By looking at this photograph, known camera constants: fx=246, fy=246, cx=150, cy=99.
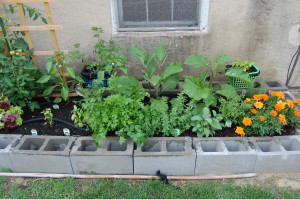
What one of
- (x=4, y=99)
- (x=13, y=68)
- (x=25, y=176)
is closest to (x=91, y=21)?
(x=13, y=68)

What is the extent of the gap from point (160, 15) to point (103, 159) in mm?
1892

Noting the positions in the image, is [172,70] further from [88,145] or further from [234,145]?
[88,145]

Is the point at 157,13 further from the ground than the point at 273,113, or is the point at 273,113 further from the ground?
the point at 157,13

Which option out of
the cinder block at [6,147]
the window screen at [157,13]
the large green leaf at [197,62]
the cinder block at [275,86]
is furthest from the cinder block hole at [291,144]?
the cinder block at [6,147]

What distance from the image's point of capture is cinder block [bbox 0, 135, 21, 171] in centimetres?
233

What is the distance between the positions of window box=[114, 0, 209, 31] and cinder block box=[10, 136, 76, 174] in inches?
62.0

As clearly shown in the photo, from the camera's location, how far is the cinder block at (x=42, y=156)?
2.28 m

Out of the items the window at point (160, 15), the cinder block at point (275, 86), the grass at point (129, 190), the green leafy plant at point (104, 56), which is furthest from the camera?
the cinder block at point (275, 86)

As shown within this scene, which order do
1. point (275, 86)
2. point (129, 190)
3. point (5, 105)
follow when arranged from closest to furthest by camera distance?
point (129, 190) < point (5, 105) < point (275, 86)

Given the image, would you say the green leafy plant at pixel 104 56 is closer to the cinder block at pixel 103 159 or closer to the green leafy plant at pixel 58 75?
the green leafy plant at pixel 58 75

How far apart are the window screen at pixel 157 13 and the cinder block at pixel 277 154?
1652 mm

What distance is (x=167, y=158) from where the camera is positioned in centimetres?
227

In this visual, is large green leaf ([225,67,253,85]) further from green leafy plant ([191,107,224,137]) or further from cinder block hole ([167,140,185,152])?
cinder block hole ([167,140,185,152])

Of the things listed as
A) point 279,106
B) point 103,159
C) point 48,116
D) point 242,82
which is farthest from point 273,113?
point 48,116
